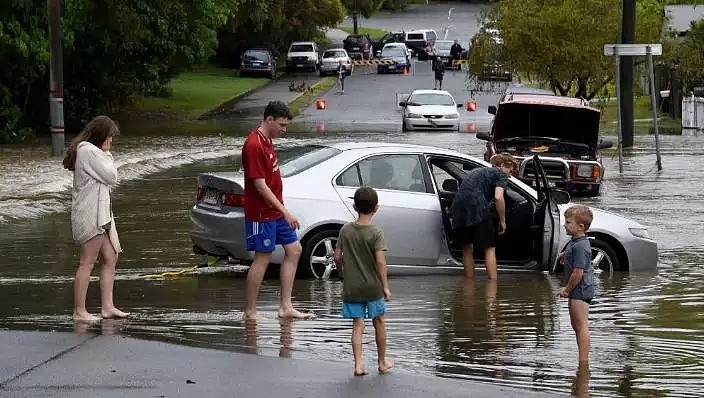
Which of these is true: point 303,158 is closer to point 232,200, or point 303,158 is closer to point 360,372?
point 232,200

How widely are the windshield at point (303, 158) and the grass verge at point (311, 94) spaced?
124ft

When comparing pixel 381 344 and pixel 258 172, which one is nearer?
pixel 381 344

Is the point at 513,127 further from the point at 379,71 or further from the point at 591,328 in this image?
the point at 379,71

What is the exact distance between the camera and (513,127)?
2434 centimetres

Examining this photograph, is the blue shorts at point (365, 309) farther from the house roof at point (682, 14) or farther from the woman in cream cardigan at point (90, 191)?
the house roof at point (682, 14)

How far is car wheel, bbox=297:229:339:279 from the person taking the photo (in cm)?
1316

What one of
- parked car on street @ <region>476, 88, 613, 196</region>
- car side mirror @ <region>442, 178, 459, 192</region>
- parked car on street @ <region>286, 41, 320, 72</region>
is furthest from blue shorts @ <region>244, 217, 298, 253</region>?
parked car on street @ <region>286, 41, 320, 72</region>

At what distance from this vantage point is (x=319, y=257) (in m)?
13.2

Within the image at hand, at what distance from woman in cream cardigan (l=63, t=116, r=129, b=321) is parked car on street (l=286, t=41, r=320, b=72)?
6753cm

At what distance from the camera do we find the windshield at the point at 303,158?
531 inches

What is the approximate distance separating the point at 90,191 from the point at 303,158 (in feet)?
12.7

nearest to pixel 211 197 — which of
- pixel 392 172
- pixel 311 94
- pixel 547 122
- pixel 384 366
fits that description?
pixel 392 172

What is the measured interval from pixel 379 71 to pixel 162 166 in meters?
48.9

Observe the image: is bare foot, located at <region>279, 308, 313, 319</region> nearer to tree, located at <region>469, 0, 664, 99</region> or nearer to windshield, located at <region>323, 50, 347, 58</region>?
tree, located at <region>469, 0, 664, 99</region>
